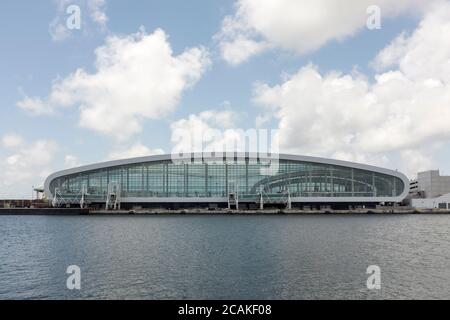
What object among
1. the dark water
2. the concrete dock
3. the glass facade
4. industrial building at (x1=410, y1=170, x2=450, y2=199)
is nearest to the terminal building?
the glass facade

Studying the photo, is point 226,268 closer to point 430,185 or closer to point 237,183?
point 237,183

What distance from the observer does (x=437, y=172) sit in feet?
465

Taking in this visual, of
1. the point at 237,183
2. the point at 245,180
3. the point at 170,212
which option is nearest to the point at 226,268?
the point at 170,212

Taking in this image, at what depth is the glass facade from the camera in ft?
337

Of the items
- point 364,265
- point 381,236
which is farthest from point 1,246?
point 381,236

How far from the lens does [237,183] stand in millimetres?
102938

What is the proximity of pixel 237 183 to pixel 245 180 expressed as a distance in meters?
2.20

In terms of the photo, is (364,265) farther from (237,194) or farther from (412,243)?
(237,194)

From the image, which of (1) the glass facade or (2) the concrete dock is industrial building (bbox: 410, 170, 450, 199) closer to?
(1) the glass facade

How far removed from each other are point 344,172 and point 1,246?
3360 inches

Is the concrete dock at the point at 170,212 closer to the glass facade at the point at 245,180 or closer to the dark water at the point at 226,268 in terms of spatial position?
the glass facade at the point at 245,180

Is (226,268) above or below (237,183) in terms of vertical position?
below

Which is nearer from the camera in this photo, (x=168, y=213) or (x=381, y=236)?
(x=381, y=236)

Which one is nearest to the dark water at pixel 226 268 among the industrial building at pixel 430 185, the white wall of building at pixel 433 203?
the white wall of building at pixel 433 203
